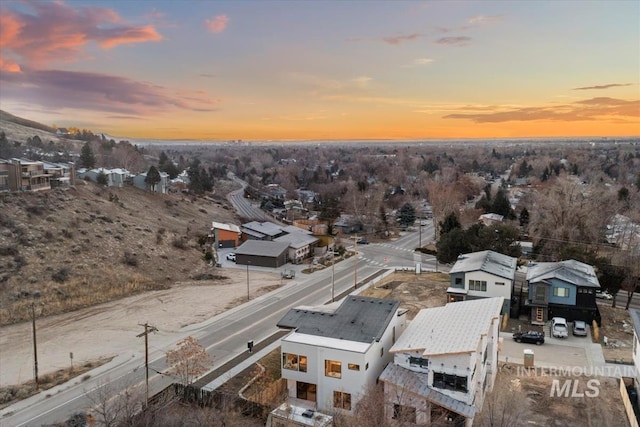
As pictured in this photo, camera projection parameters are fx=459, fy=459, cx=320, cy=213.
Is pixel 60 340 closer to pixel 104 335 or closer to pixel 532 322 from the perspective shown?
pixel 104 335

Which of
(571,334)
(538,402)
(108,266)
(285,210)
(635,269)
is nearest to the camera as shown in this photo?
(538,402)

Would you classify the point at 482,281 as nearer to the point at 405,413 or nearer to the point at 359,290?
the point at 359,290

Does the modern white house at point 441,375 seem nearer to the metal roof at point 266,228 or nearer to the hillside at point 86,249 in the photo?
the hillside at point 86,249

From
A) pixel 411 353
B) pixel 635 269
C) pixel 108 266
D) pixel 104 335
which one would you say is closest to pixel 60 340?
pixel 104 335

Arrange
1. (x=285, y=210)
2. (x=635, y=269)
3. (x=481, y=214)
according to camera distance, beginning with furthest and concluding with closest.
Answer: (x=285, y=210) → (x=481, y=214) → (x=635, y=269)

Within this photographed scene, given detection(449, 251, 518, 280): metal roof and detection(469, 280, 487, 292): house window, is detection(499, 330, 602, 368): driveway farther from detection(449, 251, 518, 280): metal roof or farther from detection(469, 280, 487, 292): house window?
detection(449, 251, 518, 280): metal roof
